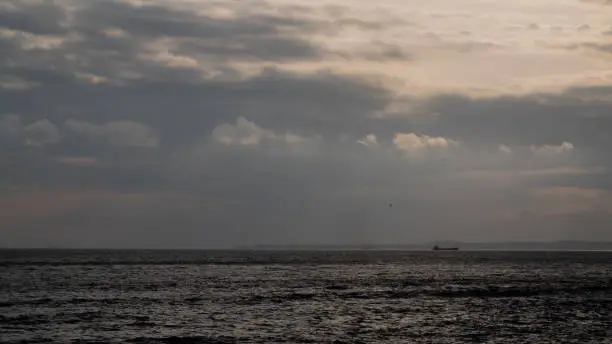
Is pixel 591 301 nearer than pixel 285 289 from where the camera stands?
Yes

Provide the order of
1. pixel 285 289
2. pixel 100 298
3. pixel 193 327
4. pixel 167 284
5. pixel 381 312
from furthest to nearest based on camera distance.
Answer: pixel 167 284
pixel 285 289
pixel 100 298
pixel 381 312
pixel 193 327

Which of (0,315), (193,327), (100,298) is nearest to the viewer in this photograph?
(193,327)

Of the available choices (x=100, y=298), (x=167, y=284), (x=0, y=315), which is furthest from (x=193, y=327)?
(x=167, y=284)

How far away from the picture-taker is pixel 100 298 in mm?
75812

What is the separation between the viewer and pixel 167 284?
3888 inches

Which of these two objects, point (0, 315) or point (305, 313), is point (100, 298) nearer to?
point (0, 315)

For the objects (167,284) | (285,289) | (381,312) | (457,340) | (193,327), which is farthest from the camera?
(167,284)

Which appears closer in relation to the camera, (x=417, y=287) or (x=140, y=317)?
(x=140, y=317)

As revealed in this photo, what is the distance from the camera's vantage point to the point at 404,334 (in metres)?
51.5

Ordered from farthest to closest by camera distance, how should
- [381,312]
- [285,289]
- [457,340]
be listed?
1. [285,289]
2. [381,312]
3. [457,340]

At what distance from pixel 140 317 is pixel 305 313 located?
41.8 feet

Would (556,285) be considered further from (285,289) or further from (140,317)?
(140,317)

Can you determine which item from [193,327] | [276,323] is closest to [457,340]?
[276,323]

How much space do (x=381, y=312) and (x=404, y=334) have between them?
1313cm
